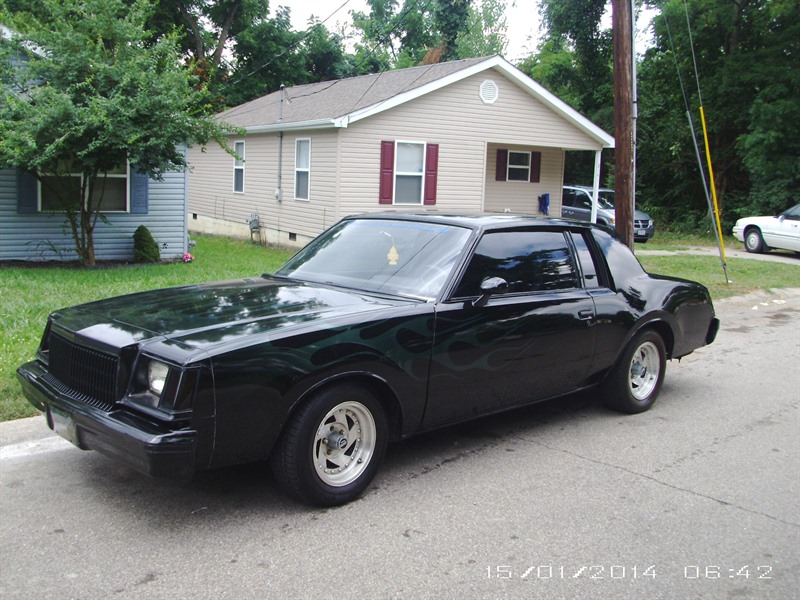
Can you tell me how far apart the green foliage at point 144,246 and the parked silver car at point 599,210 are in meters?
14.8

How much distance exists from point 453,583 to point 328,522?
86cm

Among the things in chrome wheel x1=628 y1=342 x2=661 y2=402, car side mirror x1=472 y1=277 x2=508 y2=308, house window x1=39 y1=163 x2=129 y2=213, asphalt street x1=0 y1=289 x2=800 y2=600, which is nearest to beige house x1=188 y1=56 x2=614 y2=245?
house window x1=39 y1=163 x2=129 y2=213

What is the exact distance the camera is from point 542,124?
20406mm

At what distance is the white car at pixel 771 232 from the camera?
21.4m

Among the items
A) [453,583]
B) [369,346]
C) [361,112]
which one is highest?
[361,112]

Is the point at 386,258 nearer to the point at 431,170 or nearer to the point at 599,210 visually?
A: the point at 431,170

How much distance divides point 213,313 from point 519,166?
19052 millimetres

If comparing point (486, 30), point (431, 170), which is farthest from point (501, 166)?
point (486, 30)

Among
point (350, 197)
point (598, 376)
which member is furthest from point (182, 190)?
point (598, 376)

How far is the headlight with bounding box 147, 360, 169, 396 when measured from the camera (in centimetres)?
377

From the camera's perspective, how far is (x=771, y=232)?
22.1 meters

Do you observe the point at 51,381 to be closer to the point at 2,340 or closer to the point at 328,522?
the point at 328,522

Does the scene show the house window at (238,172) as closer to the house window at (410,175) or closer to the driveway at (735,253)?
the house window at (410,175)

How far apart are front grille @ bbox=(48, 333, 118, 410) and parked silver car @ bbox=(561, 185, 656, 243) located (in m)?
22.2
